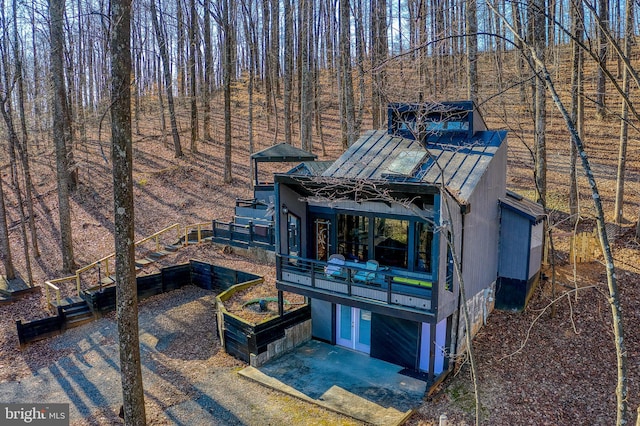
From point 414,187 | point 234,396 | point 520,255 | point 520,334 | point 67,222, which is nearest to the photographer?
point 414,187

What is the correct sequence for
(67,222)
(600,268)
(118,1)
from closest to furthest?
1. (118,1)
2. (600,268)
3. (67,222)

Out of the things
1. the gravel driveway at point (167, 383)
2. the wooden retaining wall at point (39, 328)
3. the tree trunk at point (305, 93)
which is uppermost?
the tree trunk at point (305, 93)

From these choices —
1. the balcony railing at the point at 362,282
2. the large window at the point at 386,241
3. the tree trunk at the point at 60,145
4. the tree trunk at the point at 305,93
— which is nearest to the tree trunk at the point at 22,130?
the tree trunk at the point at 60,145

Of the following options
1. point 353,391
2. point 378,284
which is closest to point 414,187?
point 378,284

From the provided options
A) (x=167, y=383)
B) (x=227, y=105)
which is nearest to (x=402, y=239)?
(x=167, y=383)

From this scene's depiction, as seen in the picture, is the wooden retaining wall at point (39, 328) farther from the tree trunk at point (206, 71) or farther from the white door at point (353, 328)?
the tree trunk at point (206, 71)

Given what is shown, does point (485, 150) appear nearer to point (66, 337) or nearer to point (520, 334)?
point (520, 334)
